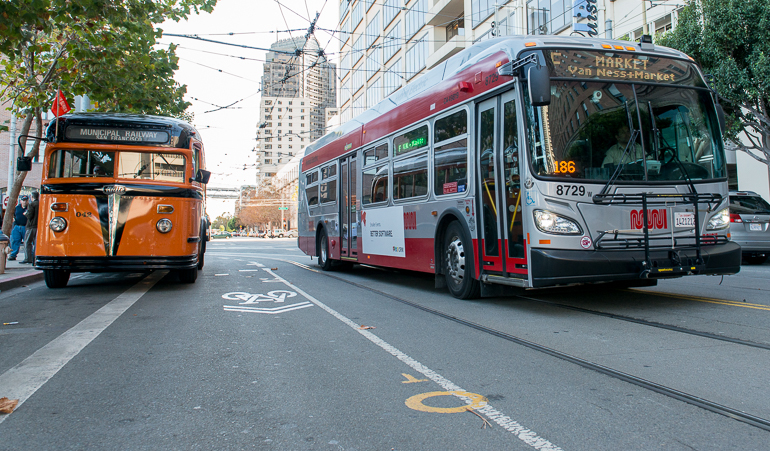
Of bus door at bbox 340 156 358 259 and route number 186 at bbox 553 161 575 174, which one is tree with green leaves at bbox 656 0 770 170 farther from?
route number 186 at bbox 553 161 575 174

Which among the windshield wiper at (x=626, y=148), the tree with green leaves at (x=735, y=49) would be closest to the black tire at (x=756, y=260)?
the tree with green leaves at (x=735, y=49)

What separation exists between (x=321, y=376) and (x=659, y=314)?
419 cm

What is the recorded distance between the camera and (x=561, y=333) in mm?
5613

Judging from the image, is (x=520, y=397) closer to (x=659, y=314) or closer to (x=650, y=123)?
(x=659, y=314)

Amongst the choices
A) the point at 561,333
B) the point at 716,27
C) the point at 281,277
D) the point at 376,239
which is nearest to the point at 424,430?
the point at 561,333

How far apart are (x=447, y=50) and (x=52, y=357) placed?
91.4 ft

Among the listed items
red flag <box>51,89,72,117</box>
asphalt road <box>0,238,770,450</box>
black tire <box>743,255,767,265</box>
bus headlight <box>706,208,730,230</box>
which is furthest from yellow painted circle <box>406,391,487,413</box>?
black tire <box>743,255,767,265</box>

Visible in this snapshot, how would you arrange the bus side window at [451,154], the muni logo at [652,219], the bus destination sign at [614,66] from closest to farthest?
the muni logo at [652,219], the bus destination sign at [614,66], the bus side window at [451,154]

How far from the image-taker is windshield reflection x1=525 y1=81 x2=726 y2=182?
6.21 m

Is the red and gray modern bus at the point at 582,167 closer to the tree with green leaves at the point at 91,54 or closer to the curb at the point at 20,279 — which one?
the tree with green leaves at the point at 91,54

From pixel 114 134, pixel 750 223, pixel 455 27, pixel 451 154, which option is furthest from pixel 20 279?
pixel 455 27

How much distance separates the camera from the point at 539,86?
19.4ft

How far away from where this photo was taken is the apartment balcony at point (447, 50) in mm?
29125

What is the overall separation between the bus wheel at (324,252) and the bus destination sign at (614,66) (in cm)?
856
